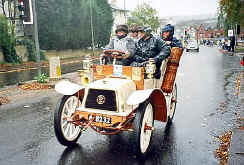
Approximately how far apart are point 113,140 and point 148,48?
80.7 inches

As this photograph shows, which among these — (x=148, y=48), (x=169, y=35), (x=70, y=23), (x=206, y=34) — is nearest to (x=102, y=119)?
(x=148, y=48)

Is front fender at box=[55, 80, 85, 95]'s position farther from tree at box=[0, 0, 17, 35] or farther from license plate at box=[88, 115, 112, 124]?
tree at box=[0, 0, 17, 35]

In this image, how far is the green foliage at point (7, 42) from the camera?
23.3 meters

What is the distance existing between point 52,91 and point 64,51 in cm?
2614

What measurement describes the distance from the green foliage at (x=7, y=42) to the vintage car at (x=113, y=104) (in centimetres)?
1999

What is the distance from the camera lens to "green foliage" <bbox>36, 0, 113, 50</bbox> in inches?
1251

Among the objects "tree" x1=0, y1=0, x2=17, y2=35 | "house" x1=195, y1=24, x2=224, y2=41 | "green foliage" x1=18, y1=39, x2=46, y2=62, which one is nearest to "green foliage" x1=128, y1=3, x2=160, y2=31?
"tree" x1=0, y1=0, x2=17, y2=35

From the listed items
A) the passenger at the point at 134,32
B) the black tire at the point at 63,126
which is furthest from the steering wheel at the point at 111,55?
the black tire at the point at 63,126

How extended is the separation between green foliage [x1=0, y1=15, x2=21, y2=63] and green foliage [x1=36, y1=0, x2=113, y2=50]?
274 inches

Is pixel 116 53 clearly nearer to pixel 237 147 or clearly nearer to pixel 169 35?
pixel 169 35

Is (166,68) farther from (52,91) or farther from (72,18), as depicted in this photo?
(72,18)

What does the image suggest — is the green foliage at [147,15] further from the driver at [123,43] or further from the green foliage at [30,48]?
the driver at [123,43]

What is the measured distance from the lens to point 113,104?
4.86 m

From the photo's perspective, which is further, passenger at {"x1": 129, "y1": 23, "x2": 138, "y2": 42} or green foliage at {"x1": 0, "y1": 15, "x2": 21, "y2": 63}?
green foliage at {"x1": 0, "y1": 15, "x2": 21, "y2": 63}
